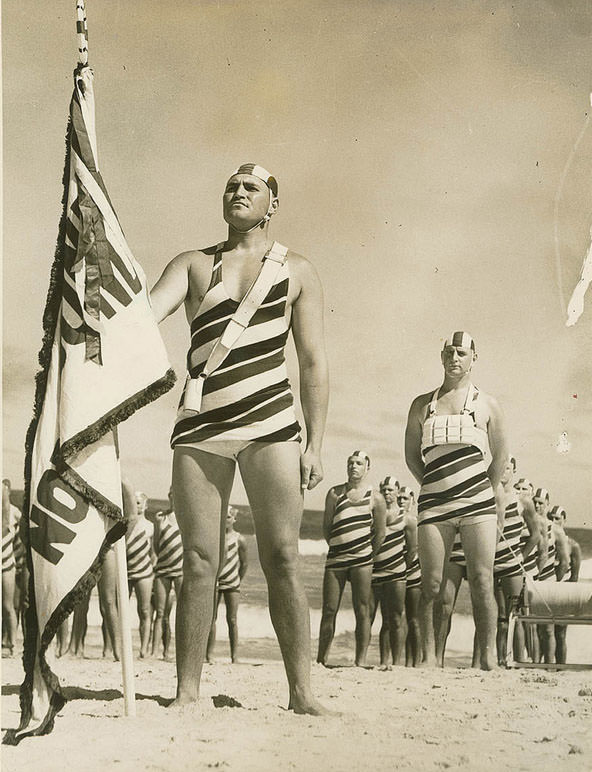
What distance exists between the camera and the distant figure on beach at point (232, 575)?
361 centimetres

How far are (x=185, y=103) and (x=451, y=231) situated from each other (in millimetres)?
1063

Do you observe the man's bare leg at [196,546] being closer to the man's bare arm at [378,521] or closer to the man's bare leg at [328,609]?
the man's bare leg at [328,609]

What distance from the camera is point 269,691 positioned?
3.57 m

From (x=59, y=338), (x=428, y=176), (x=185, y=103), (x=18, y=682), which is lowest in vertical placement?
(x=18, y=682)

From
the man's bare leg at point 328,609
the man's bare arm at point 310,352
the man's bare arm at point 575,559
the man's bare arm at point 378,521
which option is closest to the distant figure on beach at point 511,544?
the man's bare arm at point 575,559

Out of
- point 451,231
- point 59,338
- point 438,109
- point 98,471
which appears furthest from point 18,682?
point 438,109

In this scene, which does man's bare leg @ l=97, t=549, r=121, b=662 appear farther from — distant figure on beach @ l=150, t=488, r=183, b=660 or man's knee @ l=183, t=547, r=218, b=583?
man's knee @ l=183, t=547, r=218, b=583

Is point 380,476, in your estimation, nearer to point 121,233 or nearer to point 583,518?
point 583,518

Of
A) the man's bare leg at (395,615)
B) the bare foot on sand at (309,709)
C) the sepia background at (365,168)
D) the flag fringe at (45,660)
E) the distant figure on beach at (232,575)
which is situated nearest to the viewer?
the flag fringe at (45,660)

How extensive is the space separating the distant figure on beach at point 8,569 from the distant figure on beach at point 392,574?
49.4 inches

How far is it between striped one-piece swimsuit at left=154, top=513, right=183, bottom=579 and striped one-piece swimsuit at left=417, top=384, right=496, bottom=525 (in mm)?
840

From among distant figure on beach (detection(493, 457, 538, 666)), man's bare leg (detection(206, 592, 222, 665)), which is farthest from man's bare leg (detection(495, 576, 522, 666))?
man's bare leg (detection(206, 592, 222, 665))

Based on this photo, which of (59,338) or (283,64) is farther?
(283,64)

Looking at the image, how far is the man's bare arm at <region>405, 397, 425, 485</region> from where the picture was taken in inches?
149
